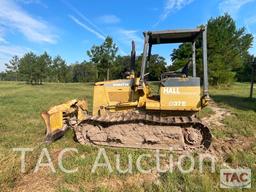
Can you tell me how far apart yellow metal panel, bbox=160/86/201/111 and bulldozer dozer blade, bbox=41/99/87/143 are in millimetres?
2264

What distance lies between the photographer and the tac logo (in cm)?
466

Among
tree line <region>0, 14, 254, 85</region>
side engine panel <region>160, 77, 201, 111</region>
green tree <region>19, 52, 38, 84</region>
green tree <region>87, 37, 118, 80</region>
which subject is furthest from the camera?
green tree <region>19, 52, 38, 84</region>

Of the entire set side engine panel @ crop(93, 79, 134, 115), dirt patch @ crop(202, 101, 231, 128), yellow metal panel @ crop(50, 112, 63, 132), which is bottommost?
dirt patch @ crop(202, 101, 231, 128)

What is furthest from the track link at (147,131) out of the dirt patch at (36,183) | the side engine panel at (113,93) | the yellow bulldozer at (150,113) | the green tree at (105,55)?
the green tree at (105,55)

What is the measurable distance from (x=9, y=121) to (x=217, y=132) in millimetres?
7587

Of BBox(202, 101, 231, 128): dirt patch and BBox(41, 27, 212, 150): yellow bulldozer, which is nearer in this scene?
BBox(41, 27, 212, 150): yellow bulldozer

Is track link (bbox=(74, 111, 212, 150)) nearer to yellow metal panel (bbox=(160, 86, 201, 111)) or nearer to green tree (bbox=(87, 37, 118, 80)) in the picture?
yellow metal panel (bbox=(160, 86, 201, 111))

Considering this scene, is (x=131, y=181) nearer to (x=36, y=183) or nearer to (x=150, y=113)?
(x=36, y=183)

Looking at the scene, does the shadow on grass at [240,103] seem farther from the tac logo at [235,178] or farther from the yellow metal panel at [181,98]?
the tac logo at [235,178]

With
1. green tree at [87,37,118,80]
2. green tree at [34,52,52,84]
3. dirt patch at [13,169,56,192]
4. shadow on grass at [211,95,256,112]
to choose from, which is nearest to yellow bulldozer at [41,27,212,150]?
dirt patch at [13,169,56,192]

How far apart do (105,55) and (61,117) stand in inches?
1323

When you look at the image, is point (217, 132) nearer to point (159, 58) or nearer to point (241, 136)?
point (241, 136)

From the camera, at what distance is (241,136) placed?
812 centimetres

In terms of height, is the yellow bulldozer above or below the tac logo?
above
